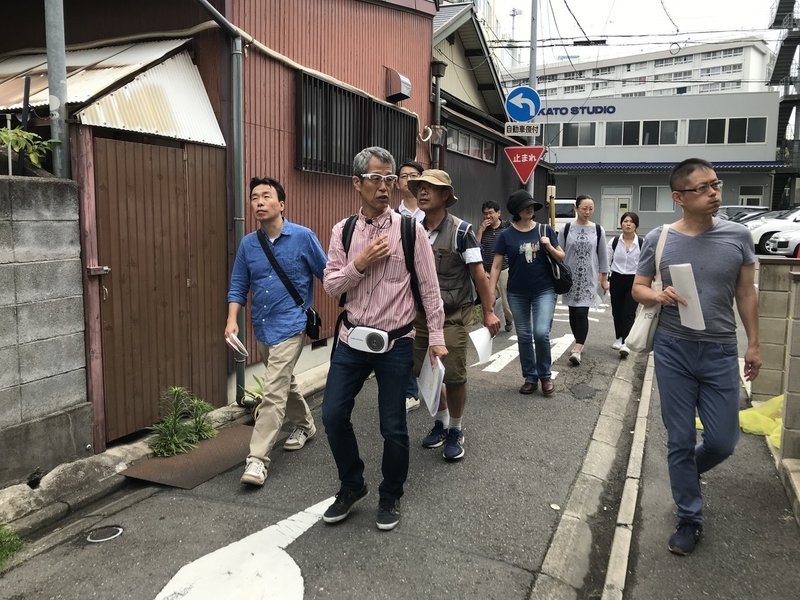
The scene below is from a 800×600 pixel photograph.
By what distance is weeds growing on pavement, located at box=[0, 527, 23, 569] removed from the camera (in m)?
3.21

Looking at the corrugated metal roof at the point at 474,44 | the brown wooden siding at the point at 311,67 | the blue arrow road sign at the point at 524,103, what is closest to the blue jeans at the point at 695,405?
the brown wooden siding at the point at 311,67

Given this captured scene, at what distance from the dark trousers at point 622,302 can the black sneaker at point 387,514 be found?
5285mm

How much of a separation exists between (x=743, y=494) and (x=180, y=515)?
3.47 meters

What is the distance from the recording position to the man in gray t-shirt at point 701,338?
3.23 m

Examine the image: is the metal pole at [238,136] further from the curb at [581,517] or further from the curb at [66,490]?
the curb at [581,517]

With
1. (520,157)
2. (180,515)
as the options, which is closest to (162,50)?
(180,515)

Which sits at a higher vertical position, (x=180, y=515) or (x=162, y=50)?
(x=162, y=50)

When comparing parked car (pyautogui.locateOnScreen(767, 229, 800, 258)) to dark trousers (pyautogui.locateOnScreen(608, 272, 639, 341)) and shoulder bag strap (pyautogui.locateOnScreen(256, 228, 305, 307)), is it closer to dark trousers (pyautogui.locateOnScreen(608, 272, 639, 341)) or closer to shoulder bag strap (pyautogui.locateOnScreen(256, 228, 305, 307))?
dark trousers (pyautogui.locateOnScreen(608, 272, 639, 341))

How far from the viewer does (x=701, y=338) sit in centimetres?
325

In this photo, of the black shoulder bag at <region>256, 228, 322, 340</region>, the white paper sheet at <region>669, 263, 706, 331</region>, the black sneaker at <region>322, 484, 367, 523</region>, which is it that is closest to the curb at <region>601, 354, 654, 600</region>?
the white paper sheet at <region>669, 263, 706, 331</region>

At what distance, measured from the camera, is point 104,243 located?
4.22m

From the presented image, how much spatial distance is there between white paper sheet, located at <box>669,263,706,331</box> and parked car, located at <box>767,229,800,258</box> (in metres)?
18.5

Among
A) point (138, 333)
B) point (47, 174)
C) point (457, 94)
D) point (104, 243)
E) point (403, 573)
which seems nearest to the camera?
point (403, 573)

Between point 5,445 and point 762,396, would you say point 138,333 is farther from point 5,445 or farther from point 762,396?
point 762,396
